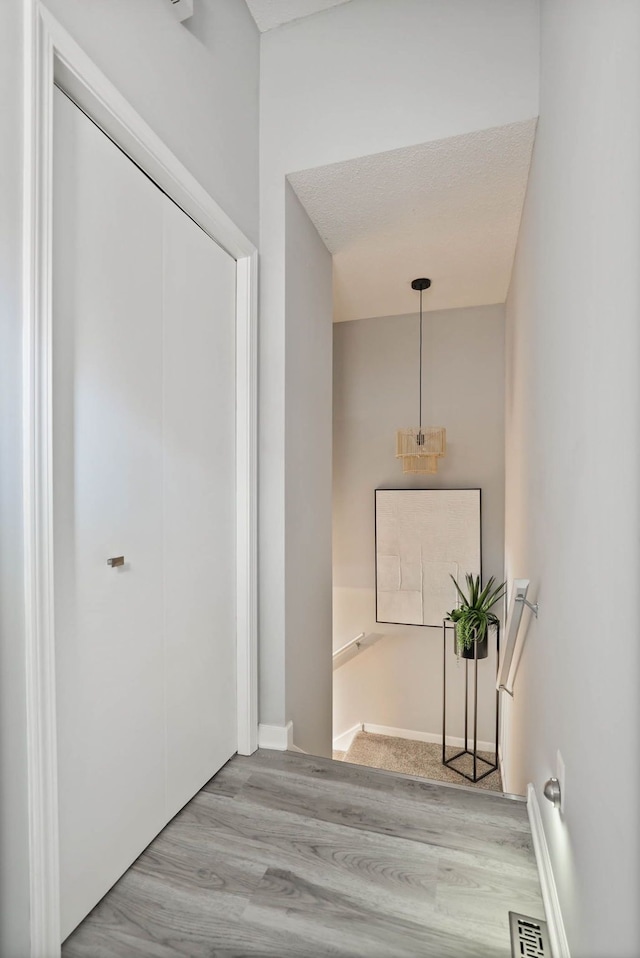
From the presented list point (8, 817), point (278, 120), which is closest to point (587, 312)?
point (8, 817)

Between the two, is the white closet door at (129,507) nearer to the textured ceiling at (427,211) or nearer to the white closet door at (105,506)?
the white closet door at (105,506)

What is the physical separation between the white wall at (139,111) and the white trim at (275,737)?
1.07m

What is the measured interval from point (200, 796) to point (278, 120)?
2.52m

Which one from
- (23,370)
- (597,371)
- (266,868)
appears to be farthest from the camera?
(266,868)

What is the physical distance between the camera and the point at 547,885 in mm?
1243

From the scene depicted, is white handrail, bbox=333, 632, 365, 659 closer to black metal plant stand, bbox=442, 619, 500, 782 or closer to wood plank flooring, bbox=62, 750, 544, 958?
black metal plant stand, bbox=442, 619, 500, 782

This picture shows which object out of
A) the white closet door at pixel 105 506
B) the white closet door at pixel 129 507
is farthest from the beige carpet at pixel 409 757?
the white closet door at pixel 105 506

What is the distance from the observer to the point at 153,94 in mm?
1442

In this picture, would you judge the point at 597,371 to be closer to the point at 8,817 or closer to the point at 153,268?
the point at 153,268

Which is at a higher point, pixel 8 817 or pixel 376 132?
pixel 376 132

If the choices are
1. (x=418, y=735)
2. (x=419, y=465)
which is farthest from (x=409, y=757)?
(x=419, y=465)

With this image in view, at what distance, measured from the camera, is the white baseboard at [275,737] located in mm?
1998

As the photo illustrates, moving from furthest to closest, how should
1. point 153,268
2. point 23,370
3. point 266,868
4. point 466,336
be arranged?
point 466,336
point 153,268
point 266,868
point 23,370

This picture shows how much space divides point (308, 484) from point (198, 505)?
732 mm
